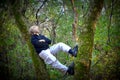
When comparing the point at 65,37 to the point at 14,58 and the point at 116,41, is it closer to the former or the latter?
the point at 14,58

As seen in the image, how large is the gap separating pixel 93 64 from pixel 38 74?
5.66 ft

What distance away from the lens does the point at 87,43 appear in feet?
18.1

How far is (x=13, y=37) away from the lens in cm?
835

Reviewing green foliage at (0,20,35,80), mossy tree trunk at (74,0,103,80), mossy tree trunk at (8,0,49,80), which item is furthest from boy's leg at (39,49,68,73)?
green foliage at (0,20,35,80)

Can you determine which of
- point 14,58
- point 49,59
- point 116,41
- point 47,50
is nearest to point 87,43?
point 49,59

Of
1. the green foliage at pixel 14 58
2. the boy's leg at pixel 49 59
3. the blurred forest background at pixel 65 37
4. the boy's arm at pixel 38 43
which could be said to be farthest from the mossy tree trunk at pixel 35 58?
the green foliage at pixel 14 58

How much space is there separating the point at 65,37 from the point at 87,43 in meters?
4.76

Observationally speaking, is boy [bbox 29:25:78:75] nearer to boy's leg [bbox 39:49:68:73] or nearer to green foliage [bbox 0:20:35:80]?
boy's leg [bbox 39:49:68:73]

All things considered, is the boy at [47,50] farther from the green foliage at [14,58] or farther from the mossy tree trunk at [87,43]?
the green foliage at [14,58]

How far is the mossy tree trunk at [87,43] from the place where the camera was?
5.41m

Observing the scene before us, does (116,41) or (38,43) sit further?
(116,41)

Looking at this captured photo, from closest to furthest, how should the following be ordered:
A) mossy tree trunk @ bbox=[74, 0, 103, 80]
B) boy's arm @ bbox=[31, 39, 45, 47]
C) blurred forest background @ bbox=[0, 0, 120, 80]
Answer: mossy tree trunk @ bbox=[74, 0, 103, 80], blurred forest background @ bbox=[0, 0, 120, 80], boy's arm @ bbox=[31, 39, 45, 47]

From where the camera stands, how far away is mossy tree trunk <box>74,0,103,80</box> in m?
5.41

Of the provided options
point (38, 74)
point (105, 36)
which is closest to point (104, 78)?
point (105, 36)
